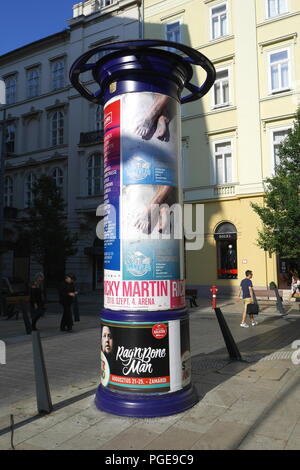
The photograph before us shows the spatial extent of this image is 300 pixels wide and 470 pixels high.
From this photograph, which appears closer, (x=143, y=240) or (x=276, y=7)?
(x=143, y=240)

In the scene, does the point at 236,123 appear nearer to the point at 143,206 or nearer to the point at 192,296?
the point at 192,296

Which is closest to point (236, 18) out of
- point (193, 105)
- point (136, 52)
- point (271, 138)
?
point (193, 105)

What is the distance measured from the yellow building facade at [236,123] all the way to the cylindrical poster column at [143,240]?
53.4 feet

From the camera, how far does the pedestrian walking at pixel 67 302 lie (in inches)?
448

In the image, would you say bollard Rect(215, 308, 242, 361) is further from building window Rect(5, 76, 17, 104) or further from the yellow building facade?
building window Rect(5, 76, 17, 104)

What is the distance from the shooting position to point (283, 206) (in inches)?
592

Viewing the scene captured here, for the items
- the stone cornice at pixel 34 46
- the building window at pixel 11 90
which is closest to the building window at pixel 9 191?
the building window at pixel 11 90

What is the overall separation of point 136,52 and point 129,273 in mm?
2699

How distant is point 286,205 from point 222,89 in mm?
11275

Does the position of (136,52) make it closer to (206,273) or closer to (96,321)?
(96,321)

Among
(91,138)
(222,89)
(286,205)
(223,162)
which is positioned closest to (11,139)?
(91,138)

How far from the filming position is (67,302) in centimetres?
1152

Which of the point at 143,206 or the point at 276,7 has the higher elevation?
the point at 276,7

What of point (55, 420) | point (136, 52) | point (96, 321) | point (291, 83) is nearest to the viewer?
point (55, 420)
